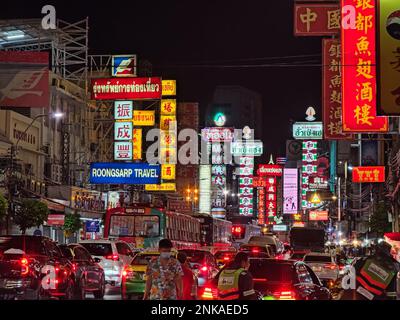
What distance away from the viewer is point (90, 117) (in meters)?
65.2

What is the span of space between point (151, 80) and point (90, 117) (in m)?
16.3

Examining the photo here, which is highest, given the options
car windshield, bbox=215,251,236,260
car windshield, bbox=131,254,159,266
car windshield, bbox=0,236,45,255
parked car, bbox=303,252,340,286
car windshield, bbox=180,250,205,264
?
car windshield, bbox=0,236,45,255

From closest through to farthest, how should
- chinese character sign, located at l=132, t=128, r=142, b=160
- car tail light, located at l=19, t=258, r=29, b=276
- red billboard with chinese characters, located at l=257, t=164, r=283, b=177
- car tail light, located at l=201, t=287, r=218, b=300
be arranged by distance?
1. car tail light, located at l=201, t=287, r=218, b=300
2. car tail light, located at l=19, t=258, r=29, b=276
3. chinese character sign, located at l=132, t=128, r=142, b=160
4. red billboard with chinese characters, located at l=257, t=164, r=283, b=177

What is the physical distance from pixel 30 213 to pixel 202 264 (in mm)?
17394

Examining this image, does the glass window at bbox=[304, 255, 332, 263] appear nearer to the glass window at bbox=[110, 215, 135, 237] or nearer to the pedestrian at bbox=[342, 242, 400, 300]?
the glass window at bbox=[110, 215, 135, 237]

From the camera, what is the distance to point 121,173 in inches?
2109

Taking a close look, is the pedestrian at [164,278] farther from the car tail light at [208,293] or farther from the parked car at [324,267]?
the parked car at [324,267]

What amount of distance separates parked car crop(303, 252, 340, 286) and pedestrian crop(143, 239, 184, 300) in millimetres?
17027

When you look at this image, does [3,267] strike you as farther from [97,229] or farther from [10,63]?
[97,229]

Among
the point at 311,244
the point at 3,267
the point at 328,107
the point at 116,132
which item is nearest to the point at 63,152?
the point at 116,132

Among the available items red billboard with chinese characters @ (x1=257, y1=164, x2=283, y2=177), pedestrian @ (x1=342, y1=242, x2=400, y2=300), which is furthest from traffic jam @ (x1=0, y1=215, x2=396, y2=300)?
red billboard with chinese characters @ (x1=257, y1=164, x2=283, y2=177)

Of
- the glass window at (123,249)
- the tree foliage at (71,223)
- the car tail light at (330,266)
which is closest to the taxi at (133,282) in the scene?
the glass window at (123,249)

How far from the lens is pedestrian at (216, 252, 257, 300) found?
1177 centimetres

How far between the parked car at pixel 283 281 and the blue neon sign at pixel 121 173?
37.3m
